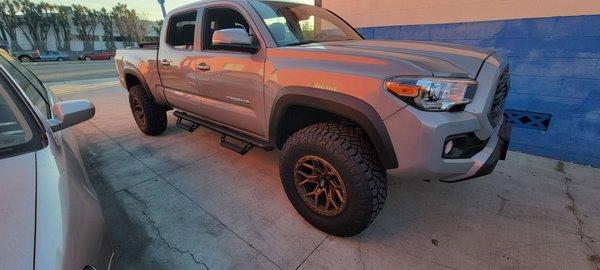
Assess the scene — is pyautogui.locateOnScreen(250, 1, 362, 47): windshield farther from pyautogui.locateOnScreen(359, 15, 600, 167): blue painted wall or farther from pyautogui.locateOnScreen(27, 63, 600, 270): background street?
pyautogui.locateOnScreen(359, 15, 600, 167): blue painted wall

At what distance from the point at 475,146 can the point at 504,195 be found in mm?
1385

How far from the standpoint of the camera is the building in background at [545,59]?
3.41 metres

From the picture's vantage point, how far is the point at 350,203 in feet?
6.90

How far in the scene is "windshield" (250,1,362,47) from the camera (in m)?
2.68

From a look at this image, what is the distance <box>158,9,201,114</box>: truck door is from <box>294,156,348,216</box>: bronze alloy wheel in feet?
5.47

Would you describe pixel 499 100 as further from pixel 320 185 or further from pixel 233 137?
pixel 233 137

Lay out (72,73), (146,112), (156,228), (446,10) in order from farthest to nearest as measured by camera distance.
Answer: (72,73), (146,112), (446,10), (156,228)

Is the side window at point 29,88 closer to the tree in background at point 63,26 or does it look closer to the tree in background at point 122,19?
the tree in background at point 63,26

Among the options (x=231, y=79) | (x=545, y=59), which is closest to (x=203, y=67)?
(x=231, y=79)

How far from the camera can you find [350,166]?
2018 millimetres

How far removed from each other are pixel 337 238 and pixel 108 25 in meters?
60.9

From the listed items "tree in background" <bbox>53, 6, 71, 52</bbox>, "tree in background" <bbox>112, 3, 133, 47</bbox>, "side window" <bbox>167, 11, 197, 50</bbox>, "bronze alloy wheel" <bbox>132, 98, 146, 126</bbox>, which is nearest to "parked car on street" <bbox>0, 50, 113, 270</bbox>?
"side window" <bbox>167, 11, 197, 50</bbox>

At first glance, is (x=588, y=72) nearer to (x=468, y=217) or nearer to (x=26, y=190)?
(x=468, y=217)

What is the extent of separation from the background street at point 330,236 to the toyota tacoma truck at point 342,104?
288mm
